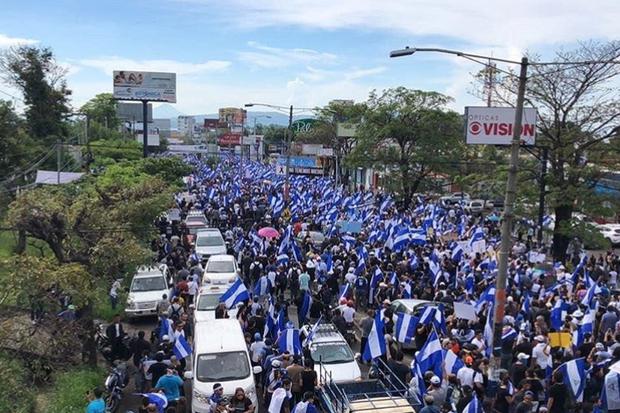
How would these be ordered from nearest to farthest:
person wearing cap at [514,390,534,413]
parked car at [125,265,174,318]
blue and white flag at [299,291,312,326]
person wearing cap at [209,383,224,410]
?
person wearing cap at [514,390,534,413]
person wearing cap at [209,383,224,410]
blue and white flag at [299,291,312,326]
parked car at [125,265,174,318]

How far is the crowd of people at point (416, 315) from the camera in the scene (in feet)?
36.9

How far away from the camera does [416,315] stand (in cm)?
1611

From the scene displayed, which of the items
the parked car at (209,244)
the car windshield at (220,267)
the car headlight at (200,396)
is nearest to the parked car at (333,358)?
the car headlight at (200,396)

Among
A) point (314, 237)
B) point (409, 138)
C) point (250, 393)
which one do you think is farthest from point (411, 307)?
point (409, 138)

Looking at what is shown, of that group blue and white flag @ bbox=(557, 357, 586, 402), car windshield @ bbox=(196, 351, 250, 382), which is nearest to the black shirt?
blue and white flag @ bbox=(557, 357, 586, 402)

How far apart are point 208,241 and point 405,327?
13.4m

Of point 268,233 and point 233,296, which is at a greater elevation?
point 268,233

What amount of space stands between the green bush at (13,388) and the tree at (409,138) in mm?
31164

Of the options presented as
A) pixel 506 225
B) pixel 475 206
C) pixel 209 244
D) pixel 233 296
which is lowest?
pixel 475 206

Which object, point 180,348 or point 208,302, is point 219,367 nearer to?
point 180,348

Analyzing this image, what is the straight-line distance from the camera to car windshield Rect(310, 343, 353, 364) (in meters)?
13.5

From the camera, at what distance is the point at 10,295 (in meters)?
12.8

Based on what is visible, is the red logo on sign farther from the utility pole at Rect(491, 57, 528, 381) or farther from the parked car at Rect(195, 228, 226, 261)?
the utility pole at Rect(491, 57, 528, 381)

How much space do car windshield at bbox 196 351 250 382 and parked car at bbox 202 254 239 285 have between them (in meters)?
7.99
